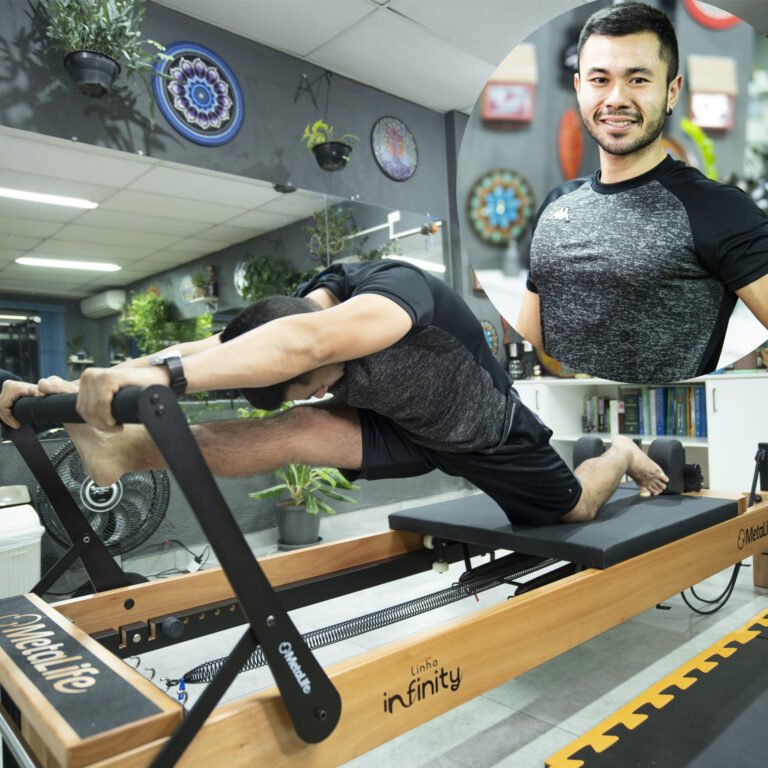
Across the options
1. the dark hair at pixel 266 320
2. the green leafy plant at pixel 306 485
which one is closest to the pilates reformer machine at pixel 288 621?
the dark hair at pixel 266 320

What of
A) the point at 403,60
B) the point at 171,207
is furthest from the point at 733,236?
the point at 403,60

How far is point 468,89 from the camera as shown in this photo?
3994mm

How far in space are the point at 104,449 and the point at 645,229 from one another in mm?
1033

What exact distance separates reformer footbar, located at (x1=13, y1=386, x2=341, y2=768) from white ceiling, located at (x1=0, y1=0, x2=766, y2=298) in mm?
2220

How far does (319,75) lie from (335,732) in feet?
11.7

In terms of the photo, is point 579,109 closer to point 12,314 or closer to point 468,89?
point 12,314

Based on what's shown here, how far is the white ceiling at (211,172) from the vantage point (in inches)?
105

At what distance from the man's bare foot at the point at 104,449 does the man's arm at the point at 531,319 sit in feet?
2.75

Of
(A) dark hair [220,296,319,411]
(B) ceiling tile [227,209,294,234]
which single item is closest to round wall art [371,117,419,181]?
(B) ceiling tile [227,209,294,234]

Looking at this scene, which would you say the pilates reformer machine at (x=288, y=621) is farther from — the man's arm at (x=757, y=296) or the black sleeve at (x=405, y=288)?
the man's arm at (x=757, y=296)

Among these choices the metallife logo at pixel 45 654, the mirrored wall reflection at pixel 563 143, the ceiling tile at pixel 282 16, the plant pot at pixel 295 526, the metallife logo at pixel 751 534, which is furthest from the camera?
the plant pot at pixel 295 526

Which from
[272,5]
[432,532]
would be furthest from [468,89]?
[432,532]

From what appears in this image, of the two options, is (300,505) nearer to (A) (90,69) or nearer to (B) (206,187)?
(B) (206,187)

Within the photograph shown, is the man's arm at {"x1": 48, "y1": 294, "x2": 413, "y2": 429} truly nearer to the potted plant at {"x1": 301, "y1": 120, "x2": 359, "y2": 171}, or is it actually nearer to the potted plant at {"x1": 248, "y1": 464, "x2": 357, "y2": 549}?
the potted plant at {"x1": 248, "y1": 464, "x2": 357, "y2": 549}
